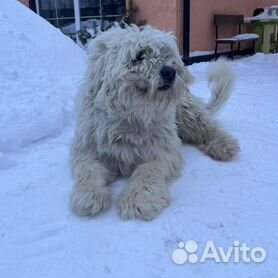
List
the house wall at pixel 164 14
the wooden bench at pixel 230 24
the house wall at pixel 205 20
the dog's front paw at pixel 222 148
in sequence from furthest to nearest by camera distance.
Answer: the wooden bench at pixel 230 24
the house wall at pixel 205 20
the house wall at pixel 164 14
the dog's front paw at pixel 222 148

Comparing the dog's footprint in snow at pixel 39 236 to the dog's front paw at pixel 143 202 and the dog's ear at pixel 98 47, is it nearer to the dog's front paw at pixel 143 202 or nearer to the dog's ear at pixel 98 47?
the dog's front paw at pixel 143 202

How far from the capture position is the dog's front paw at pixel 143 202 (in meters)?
2.52

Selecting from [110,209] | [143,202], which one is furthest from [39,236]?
[143,202]

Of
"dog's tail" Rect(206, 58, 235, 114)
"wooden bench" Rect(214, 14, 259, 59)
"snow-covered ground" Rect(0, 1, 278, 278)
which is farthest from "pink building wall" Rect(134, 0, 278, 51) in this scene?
"dog's tail" Rect(206, 58, 235, 114)

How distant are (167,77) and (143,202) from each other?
80 centimetres

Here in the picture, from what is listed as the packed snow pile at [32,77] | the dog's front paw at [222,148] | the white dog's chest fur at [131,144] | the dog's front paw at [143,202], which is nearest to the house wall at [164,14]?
the packed snow pile at [32,77]

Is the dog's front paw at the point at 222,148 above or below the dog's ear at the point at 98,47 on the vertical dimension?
below

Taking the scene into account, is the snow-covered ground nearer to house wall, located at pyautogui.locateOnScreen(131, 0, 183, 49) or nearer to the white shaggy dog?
the white shaggy dog

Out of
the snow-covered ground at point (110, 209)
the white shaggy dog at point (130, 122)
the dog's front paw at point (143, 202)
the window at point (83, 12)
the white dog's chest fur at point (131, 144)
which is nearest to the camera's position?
the snow-covered ground at point (110, 209)

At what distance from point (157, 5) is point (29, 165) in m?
7.42

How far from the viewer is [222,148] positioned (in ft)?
11.5

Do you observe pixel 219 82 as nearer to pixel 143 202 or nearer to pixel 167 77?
pixel 167 77

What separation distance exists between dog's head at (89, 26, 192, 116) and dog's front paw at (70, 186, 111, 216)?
1.93 feet

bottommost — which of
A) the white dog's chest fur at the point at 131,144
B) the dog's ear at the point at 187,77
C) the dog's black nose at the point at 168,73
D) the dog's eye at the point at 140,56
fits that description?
the white dog's chest fur at the point at 131,144
